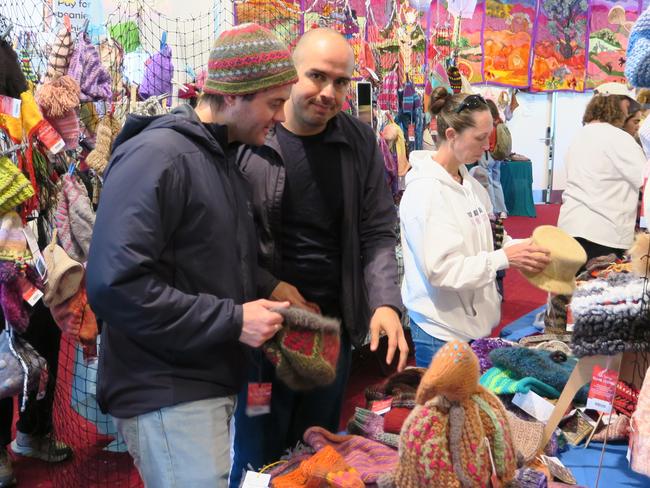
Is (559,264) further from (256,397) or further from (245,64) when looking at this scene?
(245,64)

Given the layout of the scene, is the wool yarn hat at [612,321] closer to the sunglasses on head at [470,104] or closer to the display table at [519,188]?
the sunglasses on head at [470,104]

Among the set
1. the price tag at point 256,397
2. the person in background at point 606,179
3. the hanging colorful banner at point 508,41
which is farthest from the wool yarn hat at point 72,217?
the hanging colorful banner at point 508,41

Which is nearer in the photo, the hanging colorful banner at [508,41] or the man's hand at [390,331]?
the man's hand at [390,331]

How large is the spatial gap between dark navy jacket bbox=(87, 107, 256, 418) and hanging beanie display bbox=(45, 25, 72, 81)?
1.99 m

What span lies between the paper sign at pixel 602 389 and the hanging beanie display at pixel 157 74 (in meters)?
3.43

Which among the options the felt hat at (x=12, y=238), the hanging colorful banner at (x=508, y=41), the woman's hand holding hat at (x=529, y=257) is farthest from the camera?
the hanging colorful banner at (x=508, y=41)

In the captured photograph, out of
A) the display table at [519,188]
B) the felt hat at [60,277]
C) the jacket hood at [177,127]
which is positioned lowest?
the display table at [519,188]

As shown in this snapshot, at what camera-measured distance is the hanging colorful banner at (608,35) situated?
434 inches

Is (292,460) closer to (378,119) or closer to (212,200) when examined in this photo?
(212,200)

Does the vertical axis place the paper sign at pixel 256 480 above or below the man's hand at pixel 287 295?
below

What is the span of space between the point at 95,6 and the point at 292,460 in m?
4.43

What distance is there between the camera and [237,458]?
202cm

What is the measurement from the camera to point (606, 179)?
3.82m

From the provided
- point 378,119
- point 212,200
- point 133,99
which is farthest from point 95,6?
point 212,200
